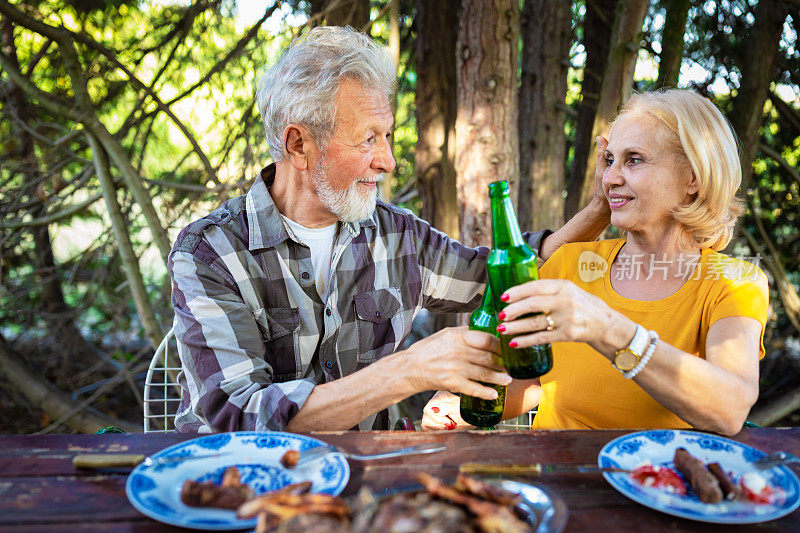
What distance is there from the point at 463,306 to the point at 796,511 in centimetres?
157

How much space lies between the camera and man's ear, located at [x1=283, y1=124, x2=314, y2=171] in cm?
236

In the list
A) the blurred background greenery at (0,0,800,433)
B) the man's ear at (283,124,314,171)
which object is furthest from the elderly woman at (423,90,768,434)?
the blurred background greenery at (0,0,800,433)

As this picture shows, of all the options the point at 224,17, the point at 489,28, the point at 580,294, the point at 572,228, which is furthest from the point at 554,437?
the point at 224,17

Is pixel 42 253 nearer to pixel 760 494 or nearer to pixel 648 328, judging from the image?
pixel 648 328

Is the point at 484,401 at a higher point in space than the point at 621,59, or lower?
lower

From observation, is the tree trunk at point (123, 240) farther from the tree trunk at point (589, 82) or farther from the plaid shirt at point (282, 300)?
the tree trunk at point (589, 82)

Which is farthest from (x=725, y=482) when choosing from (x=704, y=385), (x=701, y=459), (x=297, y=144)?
(x=297, y=144)

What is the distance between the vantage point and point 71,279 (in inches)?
194

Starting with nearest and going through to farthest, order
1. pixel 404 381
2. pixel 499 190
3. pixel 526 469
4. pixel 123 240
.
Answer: pixel 526 469 → pixel 499 190 → pixel 404 381 → pixel 123 240

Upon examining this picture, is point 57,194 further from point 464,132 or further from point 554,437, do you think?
point 554,437

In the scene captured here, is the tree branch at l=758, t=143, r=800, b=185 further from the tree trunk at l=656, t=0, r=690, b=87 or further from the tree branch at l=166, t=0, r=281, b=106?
the tree branch at l=166, t=0, r=281, b=106

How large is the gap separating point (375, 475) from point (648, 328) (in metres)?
1.11

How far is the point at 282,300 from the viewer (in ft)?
7.32

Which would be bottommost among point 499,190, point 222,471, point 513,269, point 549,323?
point 222,471
